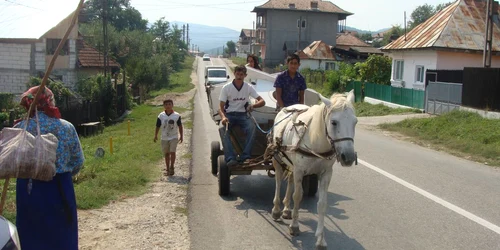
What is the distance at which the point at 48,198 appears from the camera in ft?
14.9

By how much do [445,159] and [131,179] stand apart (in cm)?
823

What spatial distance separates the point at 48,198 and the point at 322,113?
3142 millimetres

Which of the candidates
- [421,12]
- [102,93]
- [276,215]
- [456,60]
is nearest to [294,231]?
[276,215]

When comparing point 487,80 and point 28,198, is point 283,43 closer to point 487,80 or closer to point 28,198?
point 487,80

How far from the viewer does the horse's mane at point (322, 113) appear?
5832 mm

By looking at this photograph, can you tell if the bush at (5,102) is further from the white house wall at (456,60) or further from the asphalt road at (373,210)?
the white house wall at (456,60)

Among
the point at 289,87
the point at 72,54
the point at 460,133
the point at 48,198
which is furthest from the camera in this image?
the point at 72,54

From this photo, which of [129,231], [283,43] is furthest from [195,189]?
[283,43]

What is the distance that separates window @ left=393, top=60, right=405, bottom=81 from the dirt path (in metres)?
24.9

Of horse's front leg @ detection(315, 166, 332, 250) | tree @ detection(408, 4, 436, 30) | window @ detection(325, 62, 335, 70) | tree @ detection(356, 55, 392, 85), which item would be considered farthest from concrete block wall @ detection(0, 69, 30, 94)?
tree @ detection(408, 4, 436, 30)

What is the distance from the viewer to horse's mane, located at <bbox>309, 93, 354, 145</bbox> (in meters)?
5.83

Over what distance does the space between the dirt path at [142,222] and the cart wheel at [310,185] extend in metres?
2.03

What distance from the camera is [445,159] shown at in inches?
534

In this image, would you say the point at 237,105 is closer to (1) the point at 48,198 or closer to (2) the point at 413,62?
(1) the point at 48,198
